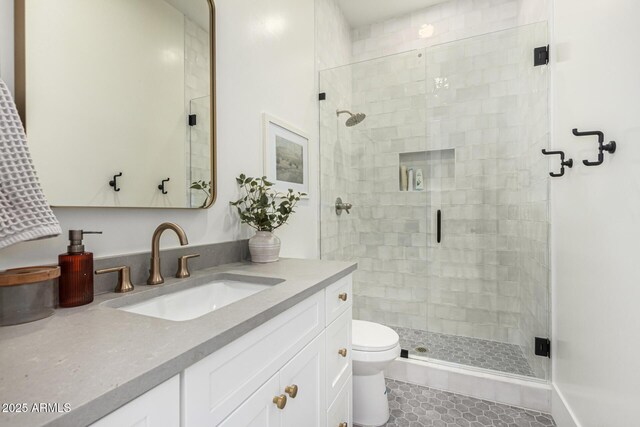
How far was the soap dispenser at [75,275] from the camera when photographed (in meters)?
0.77

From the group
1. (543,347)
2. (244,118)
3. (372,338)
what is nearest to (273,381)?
(372,338)

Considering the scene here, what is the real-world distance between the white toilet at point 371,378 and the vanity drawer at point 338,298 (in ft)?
1.13

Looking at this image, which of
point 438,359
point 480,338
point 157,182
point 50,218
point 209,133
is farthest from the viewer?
point 480,338

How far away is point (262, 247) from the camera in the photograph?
146cm

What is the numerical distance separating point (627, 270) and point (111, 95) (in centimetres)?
172

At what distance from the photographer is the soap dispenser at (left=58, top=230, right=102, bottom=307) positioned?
77cm

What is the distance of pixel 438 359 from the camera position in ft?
6.78

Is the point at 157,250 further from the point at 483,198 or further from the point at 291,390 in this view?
the point at 483,198

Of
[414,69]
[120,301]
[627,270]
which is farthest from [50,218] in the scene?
[414,69]

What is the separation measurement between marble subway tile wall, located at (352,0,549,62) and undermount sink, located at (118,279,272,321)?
274 cm

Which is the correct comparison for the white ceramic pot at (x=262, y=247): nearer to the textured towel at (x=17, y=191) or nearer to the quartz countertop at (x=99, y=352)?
the quartz countertop at (x=99, y=352)

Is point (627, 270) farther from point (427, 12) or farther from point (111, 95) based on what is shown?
point (427, 12)

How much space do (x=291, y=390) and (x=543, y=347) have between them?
1670mm

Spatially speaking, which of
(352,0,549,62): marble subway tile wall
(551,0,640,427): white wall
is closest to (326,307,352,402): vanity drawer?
(551,0,640,427): white wall
